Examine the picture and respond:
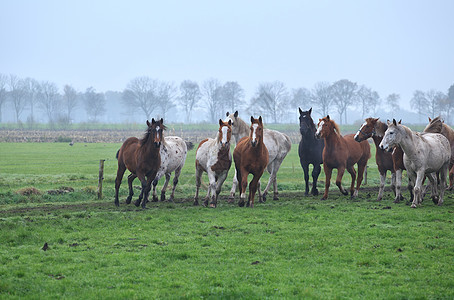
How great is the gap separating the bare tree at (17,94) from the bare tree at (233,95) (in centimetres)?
5366

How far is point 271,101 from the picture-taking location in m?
118

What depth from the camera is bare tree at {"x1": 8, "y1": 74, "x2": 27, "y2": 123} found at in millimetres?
125188

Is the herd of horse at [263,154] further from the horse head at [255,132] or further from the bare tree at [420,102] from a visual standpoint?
the bare tree at [420,102]

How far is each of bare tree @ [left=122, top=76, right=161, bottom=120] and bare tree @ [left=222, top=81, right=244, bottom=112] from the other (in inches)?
741

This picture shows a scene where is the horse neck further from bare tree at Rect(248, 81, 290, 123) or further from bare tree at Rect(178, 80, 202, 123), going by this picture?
bare tree at Rect(178, 80, 202, 123)

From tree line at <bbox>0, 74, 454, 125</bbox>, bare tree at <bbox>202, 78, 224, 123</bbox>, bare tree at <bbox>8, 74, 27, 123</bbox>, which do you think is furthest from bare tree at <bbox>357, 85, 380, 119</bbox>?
bare tree at <bbox>8, 74, 27, 123</bbox>

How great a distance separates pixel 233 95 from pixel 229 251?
127479 mm

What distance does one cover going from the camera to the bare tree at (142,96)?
131 m

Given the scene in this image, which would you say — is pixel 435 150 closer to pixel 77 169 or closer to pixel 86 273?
pixel 86 273

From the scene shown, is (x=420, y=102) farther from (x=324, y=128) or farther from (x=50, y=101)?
(x=324, y=128)

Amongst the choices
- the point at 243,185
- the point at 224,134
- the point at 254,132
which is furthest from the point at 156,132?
the point at 243,185

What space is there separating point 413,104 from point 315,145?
138005 mm

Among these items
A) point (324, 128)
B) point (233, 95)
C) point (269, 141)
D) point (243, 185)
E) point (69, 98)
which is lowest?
point (243, 185)

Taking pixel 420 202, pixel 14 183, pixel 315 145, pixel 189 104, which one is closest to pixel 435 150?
pixel 420 202
